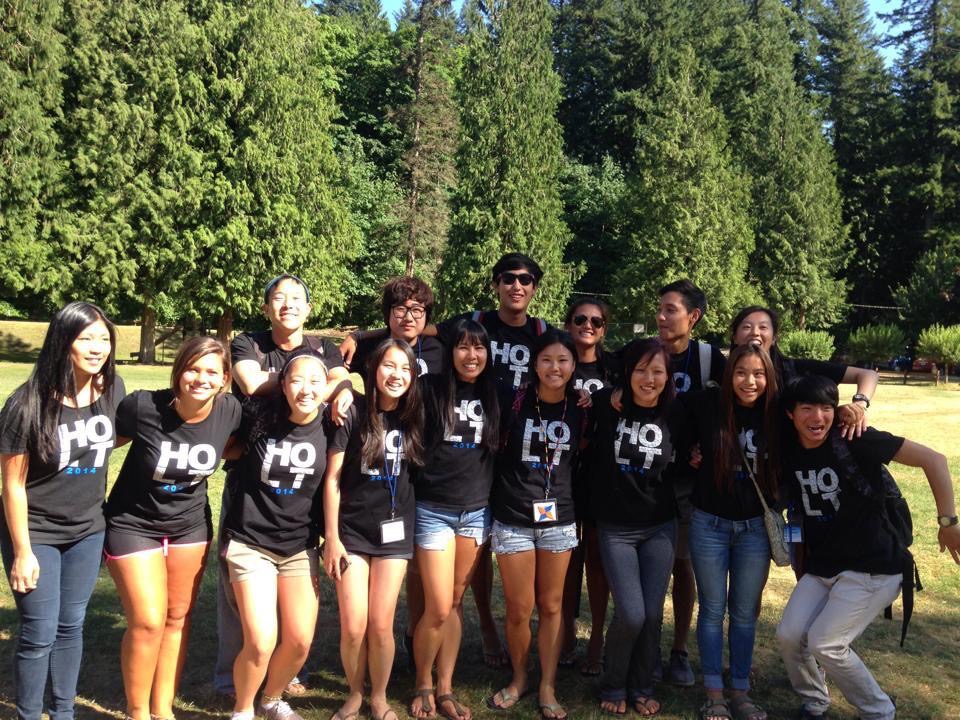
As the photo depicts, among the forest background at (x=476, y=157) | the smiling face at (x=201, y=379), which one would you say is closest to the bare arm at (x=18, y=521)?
the smiling face at (x=201, y=379)

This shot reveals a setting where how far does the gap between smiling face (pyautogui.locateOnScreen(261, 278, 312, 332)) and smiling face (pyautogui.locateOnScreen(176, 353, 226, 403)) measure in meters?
0.65

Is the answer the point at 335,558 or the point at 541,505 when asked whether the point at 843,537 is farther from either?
the point at 335,558

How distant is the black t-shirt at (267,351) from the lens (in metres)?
4.29

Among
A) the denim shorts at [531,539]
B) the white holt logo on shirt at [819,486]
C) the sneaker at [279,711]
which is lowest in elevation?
the sneaker at [279,711]

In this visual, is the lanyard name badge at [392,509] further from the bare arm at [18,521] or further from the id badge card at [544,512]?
the bare arm at [18,521]

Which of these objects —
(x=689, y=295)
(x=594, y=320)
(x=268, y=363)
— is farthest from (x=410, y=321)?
(x=689, y=295)

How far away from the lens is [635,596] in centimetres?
411

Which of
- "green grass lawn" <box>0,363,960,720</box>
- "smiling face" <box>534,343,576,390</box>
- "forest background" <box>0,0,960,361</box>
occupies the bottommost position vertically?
"green grass lawn" <box>0,363,960,720</box>

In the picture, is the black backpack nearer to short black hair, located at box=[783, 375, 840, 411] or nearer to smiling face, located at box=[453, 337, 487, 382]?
short black hair, located at box=[783, 375, 840, 411]

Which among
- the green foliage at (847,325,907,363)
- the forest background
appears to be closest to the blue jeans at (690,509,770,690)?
the forest background

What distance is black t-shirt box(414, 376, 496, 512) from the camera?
13.4 ft


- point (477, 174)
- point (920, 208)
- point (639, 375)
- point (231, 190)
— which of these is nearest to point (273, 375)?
point (639, 375)

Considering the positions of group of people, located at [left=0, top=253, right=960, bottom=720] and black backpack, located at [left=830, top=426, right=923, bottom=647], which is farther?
black backpack, located at [left=830, top=426, right=923, bottom=647]

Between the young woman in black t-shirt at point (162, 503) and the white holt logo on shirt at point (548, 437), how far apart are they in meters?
1.45
